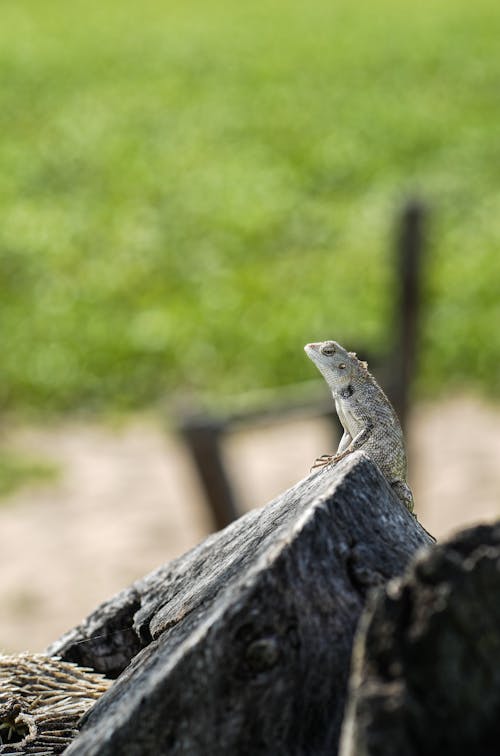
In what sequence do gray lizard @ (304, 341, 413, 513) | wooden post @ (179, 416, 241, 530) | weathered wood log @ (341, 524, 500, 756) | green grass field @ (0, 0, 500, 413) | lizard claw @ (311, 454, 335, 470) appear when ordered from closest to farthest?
1. weathered wood log @ (341, 524, 500, 756)
2. lizard claw @ (311, 454, 335, 470)
3. gray lizard @ (304, 341, 413, 513)
4. wooden post @ (179, 416, 241, 530)
5. green grass field @ (0, 0, 500, 413)

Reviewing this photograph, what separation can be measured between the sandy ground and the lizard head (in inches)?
217

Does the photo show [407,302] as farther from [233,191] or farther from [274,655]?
[233,191]

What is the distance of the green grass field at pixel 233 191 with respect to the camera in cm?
1494

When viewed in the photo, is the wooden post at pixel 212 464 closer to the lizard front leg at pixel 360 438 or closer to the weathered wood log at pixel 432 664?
the lizard front leg at pixel 360 438

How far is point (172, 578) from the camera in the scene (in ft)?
10.7

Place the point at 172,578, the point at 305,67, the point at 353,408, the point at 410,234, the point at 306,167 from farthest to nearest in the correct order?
the point at 305,67 → the point at 306,167 → the point at 410,234 → the point at 353,408 → the point at 172,578

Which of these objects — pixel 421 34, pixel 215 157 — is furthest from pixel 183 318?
pixel 421 34

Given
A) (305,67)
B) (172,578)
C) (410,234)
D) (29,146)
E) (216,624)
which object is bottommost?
(216,624)

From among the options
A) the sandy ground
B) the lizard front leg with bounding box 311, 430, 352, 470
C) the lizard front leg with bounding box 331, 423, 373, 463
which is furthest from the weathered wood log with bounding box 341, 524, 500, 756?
the sandy ground

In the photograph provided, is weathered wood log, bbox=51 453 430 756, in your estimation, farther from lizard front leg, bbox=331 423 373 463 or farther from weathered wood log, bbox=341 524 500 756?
lizard front leg, bbox=331 423 373 463

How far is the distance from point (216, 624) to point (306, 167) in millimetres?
19455

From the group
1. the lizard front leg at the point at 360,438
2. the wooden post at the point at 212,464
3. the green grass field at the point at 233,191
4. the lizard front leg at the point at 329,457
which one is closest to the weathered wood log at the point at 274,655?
the lizard front leg at the point at 329,457

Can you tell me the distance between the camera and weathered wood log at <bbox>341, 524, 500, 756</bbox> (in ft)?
6.29

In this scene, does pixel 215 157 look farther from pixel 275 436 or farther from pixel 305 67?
pixel 275 436
